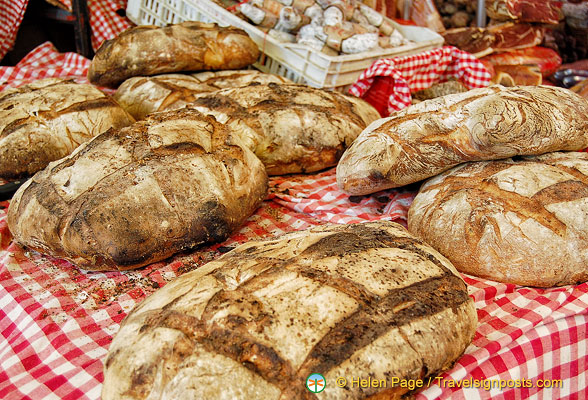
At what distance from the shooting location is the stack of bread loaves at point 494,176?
5.85ft

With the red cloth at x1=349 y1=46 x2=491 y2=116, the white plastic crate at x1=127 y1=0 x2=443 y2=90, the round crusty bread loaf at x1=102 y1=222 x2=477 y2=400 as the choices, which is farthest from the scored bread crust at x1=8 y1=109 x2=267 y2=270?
the red cloth at x1=349 y1=46 x2=491 y2=116

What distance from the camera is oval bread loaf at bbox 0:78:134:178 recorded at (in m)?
2.33

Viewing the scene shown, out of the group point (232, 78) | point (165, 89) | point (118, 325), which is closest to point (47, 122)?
point (165, 89)

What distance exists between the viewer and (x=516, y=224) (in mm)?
1796

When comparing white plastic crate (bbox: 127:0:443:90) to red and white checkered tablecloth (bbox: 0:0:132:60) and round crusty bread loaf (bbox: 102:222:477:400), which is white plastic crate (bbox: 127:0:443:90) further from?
round crusty bread loaf (bbox: 102:222:477:400)

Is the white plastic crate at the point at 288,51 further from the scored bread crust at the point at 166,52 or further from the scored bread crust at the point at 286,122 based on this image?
the scored bread crust at the point at 286,122

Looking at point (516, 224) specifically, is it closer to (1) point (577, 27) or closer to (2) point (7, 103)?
(2) point (7, 103)

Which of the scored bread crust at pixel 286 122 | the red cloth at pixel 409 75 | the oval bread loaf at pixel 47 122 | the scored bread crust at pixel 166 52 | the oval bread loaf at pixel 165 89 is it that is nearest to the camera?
the oval bread loaf at pixel 47 122

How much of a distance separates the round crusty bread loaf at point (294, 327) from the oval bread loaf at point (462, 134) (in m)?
0.69

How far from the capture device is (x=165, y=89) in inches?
111

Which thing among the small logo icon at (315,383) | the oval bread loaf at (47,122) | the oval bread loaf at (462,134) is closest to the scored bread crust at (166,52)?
the oval bread loaf at (47,122)

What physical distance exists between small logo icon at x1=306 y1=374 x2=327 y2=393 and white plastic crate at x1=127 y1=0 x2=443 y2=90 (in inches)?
90.9

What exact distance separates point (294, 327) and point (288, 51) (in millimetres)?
2494

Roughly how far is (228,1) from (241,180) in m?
2.55
